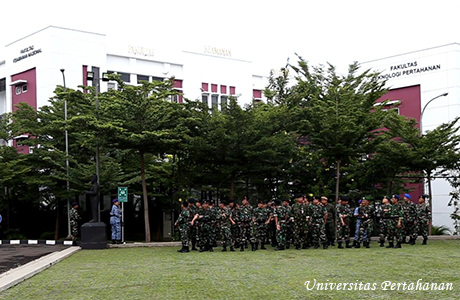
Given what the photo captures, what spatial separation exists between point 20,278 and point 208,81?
162 ft

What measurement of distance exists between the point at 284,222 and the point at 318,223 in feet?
3.89

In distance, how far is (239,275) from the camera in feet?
41.3

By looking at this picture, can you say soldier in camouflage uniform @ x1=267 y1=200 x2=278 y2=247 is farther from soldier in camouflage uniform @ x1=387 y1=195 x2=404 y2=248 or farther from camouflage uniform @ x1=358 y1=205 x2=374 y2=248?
soldier in camouflage uniform @ x1=387 y1=195 x2=404 y2=248

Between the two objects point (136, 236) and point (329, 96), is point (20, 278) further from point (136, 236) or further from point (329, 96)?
point (136, 236)

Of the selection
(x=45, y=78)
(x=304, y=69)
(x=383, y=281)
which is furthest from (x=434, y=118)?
(x=383, y=281)

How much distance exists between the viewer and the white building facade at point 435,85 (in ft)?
148

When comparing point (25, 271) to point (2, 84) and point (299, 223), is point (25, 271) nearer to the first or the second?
point (299, 223)

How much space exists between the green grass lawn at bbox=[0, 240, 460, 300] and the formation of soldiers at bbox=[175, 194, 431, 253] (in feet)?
6.07

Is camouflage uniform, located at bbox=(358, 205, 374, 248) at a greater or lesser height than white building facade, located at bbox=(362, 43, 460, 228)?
lesser

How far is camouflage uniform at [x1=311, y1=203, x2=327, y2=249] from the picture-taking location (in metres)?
20.2

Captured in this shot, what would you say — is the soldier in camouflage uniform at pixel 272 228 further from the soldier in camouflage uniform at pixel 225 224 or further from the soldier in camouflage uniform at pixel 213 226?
the soldier in camouflage uniform at pixel 213 226

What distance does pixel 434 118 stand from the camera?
4669cm

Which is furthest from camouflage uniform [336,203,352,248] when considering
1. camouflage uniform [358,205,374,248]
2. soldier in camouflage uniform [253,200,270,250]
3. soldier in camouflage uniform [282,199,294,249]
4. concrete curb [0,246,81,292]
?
concrete curb [0,246,81,292]

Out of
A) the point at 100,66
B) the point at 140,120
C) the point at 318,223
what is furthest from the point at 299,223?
the point at 100,66
